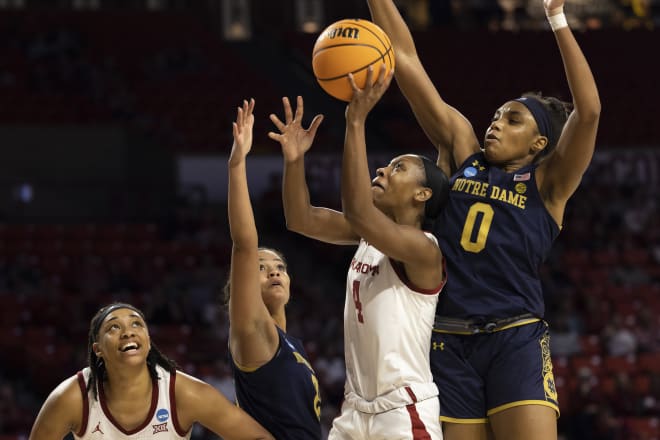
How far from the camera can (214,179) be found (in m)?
14.4

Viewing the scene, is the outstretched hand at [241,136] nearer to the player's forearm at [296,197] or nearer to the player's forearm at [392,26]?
the player's forearm at [296,197]

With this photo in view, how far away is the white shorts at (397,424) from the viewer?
3.55 meters

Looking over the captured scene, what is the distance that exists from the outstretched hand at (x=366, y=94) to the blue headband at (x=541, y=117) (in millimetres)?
672

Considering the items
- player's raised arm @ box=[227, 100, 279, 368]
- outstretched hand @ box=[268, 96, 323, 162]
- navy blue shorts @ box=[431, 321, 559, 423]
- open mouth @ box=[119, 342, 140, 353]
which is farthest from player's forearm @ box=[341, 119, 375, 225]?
open mouth @ box=[119, 342, 140, 353]

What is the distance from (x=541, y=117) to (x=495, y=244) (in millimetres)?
532

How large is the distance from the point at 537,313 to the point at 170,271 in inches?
323

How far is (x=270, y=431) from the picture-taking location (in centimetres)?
408

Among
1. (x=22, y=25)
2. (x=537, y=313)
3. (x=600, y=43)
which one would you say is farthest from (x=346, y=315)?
(x=600, y=43)

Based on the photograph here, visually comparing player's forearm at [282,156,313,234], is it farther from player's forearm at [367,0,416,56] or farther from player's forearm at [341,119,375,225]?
player's forearm at [367,0,416,56]

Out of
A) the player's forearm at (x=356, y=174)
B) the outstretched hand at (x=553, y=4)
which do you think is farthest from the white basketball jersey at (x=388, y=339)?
the outstretched hand at (x=553, y=4)

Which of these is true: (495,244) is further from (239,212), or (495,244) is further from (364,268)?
(239,212)

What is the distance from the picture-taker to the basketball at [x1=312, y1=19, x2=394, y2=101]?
3.61m

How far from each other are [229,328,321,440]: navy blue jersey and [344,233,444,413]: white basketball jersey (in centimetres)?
30

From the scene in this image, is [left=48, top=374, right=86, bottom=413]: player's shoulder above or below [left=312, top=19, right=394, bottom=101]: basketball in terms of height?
below
